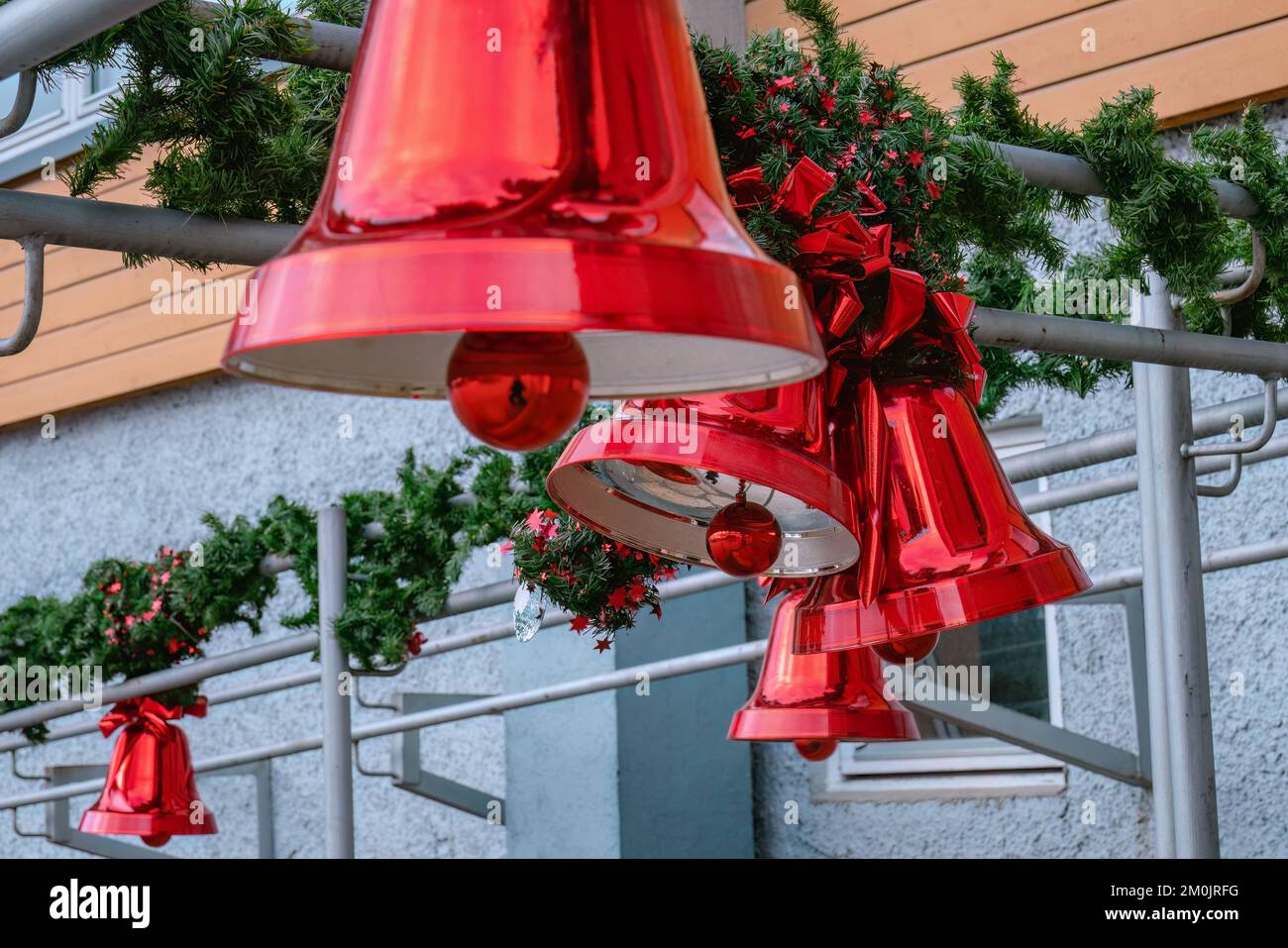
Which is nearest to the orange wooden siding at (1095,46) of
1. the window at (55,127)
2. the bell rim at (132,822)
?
the bell rim at (132,822)

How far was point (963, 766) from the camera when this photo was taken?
5914 millimetres

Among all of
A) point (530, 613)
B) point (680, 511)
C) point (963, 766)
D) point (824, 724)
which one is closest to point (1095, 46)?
point (963, 766)

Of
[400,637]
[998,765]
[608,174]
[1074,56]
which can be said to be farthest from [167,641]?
[608,174]

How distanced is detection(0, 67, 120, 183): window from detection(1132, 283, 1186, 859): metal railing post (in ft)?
19.3

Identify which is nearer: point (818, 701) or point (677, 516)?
point (677, 516)

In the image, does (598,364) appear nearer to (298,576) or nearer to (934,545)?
(934,545)

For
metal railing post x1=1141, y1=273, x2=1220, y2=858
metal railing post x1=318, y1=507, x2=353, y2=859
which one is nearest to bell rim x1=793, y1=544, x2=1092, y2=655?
metal railing post x1=1141, y1=273, x2=1220, y2=858

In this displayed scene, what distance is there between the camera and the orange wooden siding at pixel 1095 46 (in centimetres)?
499

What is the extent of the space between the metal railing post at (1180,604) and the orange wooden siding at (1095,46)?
189 centimetres

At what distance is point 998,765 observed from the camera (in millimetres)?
5797

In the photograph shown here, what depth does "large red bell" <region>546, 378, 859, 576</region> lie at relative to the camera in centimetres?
152

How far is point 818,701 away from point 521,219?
2.14m
